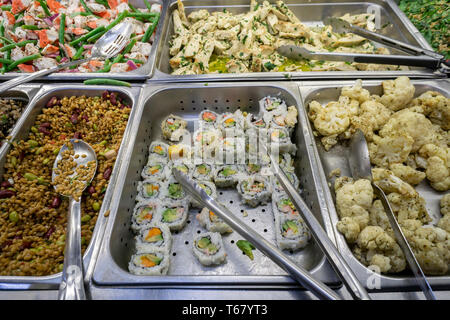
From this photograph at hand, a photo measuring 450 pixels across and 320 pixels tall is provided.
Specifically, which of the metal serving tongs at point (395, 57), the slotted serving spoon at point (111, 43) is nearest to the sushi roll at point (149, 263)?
the slotted serving spoon at point (111, 43)

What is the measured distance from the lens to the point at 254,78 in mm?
2506

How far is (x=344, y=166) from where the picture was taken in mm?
2260

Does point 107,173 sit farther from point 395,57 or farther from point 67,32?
point 395,57

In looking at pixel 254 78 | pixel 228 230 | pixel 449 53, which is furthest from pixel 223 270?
pixel 449 53

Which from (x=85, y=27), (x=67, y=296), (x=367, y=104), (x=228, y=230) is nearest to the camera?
(x=67, y=296)

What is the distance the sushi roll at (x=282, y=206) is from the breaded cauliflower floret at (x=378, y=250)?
47cm

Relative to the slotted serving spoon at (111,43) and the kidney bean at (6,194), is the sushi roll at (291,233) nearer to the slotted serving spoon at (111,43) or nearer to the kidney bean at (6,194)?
the kidney bean at (6,194)

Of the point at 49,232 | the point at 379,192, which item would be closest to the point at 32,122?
the point at 49,232

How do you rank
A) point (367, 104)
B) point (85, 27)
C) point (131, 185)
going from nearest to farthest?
point (131, 185)
point (367, 104)
point (85, 27)

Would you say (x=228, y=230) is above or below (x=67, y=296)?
above

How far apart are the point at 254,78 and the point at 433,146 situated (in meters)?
1.54

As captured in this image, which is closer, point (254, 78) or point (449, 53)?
point (254, 78)
